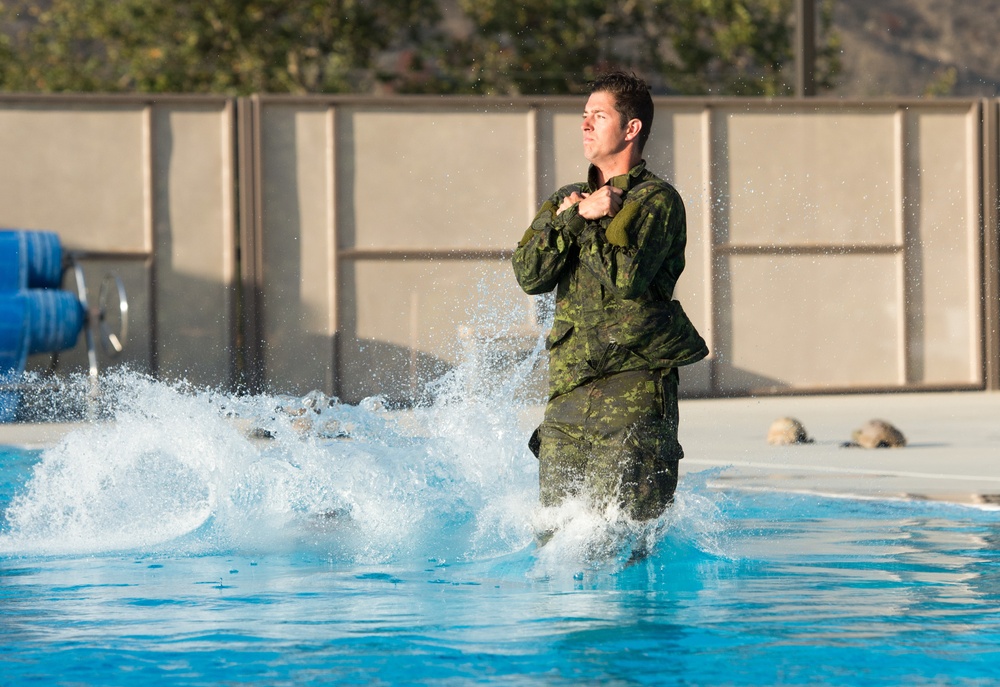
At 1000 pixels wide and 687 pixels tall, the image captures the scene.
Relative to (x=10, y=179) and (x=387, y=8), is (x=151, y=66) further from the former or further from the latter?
(x=10, y=179)

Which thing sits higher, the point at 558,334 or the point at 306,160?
the point at 306,160

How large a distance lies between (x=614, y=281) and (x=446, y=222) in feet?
29.0

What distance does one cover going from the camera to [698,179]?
13.2 meters

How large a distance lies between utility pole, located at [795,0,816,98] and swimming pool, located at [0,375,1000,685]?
838 centimetres

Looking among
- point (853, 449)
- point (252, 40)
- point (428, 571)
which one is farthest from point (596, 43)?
point (428, 571)

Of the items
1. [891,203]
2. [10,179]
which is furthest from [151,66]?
[891,203]

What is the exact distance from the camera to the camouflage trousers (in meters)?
4.45

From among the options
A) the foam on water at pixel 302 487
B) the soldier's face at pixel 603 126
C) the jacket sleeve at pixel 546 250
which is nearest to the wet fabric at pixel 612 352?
the jacket sleeve at pixel 546 250

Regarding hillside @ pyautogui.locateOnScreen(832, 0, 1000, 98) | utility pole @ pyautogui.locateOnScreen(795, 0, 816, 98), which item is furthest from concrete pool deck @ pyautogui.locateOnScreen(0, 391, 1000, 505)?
hillside @ pyautogui.locateOnScreen(832, 0, 1000, 98)

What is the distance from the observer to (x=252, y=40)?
28312 mm

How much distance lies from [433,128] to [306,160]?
1138 mm

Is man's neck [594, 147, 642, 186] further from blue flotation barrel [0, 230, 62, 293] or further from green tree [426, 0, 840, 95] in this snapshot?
green tree [426, 0, 840, 95]

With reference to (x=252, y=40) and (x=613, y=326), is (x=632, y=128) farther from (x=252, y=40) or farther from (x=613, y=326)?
(x=252, y=40)

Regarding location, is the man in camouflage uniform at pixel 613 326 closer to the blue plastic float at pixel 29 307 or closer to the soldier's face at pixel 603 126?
the soldier's face at pixel 603 126
